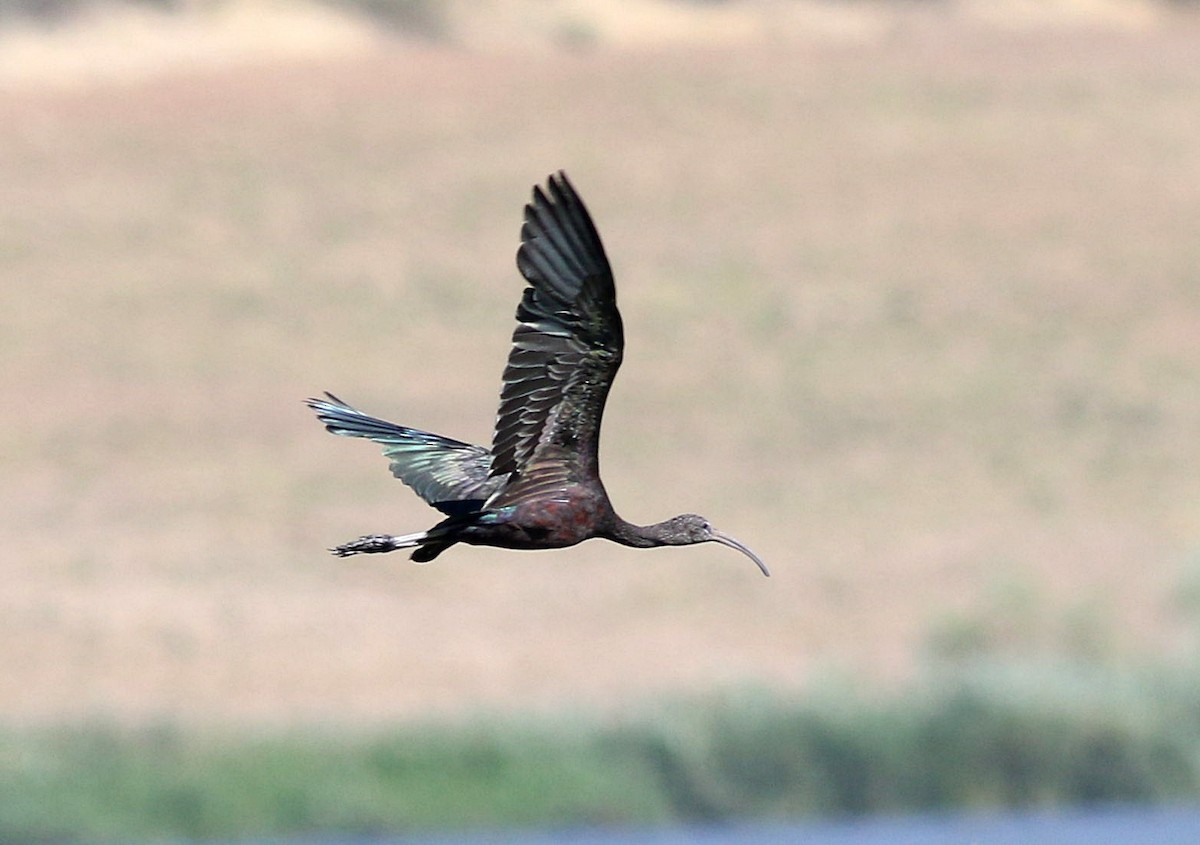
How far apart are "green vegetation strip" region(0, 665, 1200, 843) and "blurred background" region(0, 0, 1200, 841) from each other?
0.14ft

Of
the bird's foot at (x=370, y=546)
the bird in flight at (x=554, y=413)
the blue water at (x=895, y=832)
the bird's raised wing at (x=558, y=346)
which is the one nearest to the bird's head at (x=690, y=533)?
the bird in flight at (x=554, y=413)

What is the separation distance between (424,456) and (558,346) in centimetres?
165

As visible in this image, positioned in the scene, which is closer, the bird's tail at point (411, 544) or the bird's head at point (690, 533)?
the bird's tail at point (411, 544)

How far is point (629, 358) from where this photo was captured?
125 feet

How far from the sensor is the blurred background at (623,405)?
70.0 feet

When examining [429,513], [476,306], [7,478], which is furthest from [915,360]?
[7,478]

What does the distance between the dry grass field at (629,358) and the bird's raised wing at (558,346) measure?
15682 millimetres

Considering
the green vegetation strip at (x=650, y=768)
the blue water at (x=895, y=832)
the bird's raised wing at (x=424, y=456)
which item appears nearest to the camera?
the bird's raised wing at (x=424, y=456)

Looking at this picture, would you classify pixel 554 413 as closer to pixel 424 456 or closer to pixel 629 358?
pixel 424 456

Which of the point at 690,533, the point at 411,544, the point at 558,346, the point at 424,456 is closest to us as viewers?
the point at 558,346

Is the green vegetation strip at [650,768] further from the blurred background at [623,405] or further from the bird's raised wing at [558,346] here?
the bird's raised wing at [558,346]

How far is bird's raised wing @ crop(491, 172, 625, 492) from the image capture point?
768cm

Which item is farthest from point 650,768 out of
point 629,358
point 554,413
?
point 629,358

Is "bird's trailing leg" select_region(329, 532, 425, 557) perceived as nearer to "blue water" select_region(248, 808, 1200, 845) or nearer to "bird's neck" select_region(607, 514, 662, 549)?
"bird's neck" select_region(607, 514, 662, 549)
